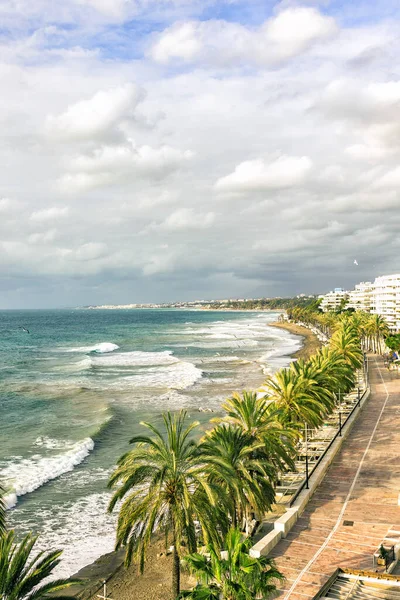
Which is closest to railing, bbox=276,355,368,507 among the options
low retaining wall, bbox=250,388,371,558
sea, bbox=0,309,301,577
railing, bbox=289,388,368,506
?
railing, bbox=289,388,368,506

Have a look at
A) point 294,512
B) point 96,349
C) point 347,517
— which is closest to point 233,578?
point 294,512

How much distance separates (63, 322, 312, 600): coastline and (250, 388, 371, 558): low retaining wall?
3.06 meters

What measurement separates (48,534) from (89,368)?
2068 inches

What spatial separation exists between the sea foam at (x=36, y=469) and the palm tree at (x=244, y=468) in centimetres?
1349

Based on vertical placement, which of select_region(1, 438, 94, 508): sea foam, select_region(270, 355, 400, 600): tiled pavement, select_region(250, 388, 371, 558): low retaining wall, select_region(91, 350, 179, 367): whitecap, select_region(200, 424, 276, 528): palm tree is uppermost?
select_region(200, 424, 276, 528): palm tree

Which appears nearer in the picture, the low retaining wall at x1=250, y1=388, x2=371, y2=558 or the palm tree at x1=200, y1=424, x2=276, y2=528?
the low retaining wall at x1=250, y1=388, x2=371, y2=558

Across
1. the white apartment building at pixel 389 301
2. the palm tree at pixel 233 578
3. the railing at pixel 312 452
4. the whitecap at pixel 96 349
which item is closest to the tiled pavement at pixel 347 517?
the railing at pixel 312 452

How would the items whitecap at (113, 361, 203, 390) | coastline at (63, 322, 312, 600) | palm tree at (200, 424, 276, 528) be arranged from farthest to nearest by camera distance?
1. whitecap at (113, 361, 203, 390)
2. coastline at (63, 322, 312, 600)
3. palm tree at (200, 424, 276, 528)

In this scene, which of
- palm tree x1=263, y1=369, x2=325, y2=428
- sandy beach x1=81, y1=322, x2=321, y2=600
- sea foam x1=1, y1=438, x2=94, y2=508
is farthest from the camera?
sea foam x1=1, y1=438, x2=94, y2=508

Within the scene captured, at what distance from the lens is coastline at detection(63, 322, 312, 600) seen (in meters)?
17.9

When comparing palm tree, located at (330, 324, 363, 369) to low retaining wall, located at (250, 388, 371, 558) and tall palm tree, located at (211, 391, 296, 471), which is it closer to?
low retaining wall, located at (250, 388, 371, 558)

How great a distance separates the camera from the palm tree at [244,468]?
16922mm

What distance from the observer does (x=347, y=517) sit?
19.5m

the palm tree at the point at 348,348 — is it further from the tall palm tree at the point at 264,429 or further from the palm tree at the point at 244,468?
the palm tree at the point at 244,468
